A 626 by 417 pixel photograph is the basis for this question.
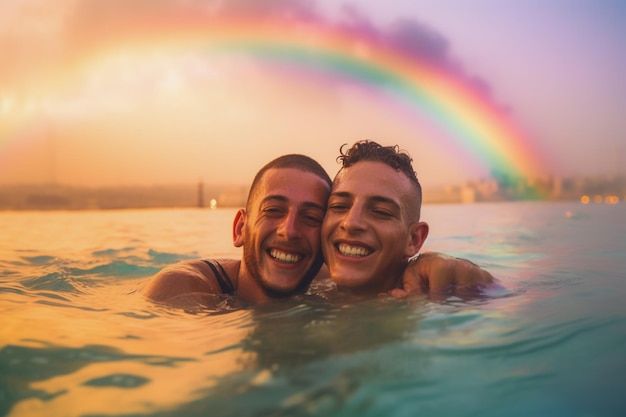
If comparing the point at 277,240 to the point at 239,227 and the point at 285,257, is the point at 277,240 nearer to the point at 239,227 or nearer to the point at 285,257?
the point at 285,257

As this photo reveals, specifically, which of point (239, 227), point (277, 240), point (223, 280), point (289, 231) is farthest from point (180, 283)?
point (289, 231)

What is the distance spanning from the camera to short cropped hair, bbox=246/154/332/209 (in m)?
5.85

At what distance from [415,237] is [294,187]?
1371mm

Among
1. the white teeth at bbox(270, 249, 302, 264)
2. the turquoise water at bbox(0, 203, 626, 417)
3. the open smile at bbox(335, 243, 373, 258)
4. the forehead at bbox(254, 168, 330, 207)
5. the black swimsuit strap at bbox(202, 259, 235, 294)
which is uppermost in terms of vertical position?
the forehead at bbox(254, 168, 330, 207)

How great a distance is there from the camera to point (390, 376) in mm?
3102

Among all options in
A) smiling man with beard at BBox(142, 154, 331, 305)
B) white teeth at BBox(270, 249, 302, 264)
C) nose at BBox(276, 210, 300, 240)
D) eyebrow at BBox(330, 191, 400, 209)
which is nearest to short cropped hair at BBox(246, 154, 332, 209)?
smiling man with beard at BBox(142, 154, 331, 305)

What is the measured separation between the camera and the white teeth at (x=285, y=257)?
5.46m

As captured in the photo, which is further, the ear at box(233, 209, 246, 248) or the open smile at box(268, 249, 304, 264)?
the ear at box(233, 209, 246, 248)

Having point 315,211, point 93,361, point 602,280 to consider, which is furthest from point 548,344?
point 602,280

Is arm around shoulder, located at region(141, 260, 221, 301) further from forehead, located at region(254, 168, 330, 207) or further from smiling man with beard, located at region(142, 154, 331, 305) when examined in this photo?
forehead, located at region(254, 168, 330, 207)

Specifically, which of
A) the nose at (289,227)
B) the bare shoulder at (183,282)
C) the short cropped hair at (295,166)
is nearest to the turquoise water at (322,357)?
the bare shoulder at (183,282)

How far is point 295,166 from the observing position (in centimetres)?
582

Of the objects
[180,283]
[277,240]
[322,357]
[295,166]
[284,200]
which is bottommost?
[322,357]

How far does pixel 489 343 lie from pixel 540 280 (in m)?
4.08
